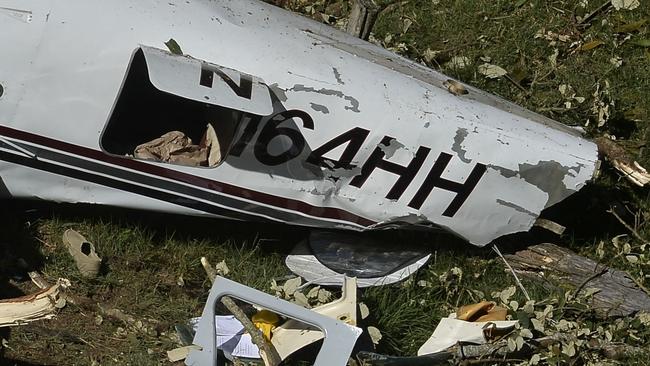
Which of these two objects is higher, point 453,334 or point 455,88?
point 455,88

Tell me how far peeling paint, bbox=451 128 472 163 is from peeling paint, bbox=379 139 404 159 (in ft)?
0.77

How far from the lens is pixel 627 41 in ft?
19.6

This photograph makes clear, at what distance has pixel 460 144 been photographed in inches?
174

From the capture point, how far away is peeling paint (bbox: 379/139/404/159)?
4.39m

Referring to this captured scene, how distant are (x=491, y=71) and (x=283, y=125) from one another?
1817mm

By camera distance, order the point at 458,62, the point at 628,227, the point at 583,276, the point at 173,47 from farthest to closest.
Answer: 1. the point at 458,62
2. the point at 628,227
3. the point at 583,276
4. the point at 173,47

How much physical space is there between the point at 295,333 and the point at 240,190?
0.65 metres

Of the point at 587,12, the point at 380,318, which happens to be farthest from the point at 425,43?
the point at 380,318

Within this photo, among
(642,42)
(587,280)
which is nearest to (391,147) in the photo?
(587,280)

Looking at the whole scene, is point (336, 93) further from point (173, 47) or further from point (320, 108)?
point (173, 47)

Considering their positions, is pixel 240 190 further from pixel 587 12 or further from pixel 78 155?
pixel 587 12

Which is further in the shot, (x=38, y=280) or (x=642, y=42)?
(x=642, y=42)

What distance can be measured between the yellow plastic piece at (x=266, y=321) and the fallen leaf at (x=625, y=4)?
9.96 ft

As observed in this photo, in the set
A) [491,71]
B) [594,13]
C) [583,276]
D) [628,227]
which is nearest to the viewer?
[583,276]
